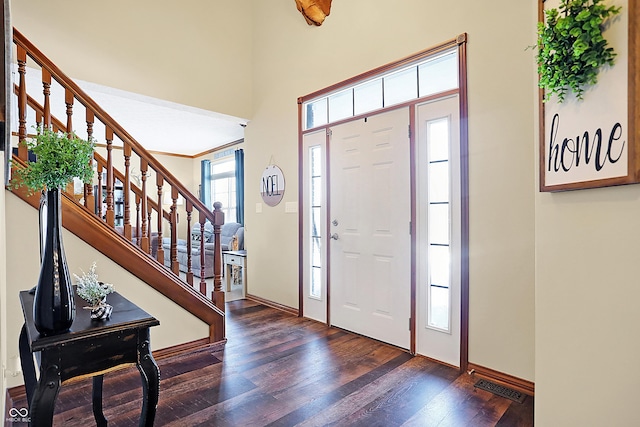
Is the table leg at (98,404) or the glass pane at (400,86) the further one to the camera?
the glass pane at (400,86)

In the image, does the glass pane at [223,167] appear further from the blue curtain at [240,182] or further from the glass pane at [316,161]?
the glass pane at [316,161]

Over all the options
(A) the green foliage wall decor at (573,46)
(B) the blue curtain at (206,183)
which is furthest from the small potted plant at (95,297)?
(B) the blue curtain at (206,183)

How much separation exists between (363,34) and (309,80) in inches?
29.6

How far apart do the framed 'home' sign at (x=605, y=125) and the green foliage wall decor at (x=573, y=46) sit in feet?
0.08

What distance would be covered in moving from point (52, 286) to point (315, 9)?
3238mm

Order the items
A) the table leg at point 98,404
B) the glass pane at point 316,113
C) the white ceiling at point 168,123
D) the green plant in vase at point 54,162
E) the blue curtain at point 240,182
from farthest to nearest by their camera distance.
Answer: the blue curtain at point 240,182 → the white ceiling at point 168,123 → the glass pane at point 316,113 → the table leg at point 98,404 → the green plant in vase at point 54,162

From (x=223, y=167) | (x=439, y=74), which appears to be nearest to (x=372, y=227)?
A: (x=439, y=74)

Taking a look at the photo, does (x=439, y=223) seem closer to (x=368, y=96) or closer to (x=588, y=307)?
(x=368, y=96)

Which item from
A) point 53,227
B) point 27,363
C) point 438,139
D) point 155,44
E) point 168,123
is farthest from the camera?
point 168,123

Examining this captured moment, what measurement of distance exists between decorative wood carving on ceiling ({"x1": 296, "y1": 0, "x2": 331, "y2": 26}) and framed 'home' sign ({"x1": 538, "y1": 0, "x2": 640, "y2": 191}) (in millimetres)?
2500

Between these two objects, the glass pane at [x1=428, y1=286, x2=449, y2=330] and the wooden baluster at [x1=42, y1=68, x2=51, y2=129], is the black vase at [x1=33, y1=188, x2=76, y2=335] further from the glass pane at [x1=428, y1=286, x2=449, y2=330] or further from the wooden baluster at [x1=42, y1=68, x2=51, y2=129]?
the glass pane at [x1=428, y1=286, x2=449, y2=330]

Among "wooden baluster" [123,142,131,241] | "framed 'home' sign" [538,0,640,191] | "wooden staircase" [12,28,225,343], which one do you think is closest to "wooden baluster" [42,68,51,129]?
"wooden staircase" [12,28,225,343]

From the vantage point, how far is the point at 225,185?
8.05m

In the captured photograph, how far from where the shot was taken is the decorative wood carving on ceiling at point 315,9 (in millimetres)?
3296
